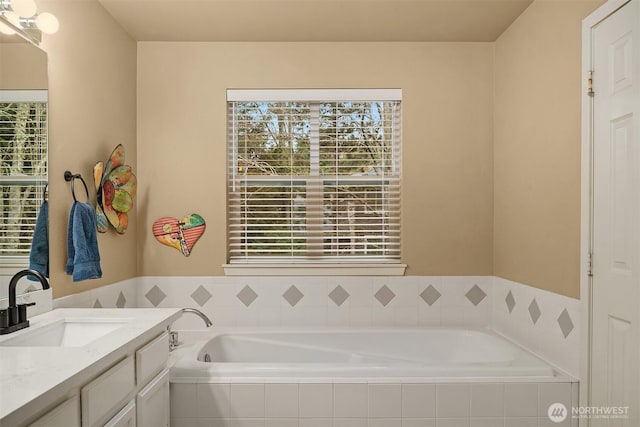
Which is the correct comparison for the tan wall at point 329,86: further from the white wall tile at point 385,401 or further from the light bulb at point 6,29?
the light bulb at point 6,29

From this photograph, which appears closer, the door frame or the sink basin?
the sink basin

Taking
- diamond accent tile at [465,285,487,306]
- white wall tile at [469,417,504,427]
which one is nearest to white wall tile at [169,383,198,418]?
white wall tile at [469,417,504,427]

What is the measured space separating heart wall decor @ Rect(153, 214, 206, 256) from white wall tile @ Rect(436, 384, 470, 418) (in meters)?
1.85

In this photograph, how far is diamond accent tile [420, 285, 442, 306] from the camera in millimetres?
3160

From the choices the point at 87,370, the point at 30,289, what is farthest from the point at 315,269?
the point at 87,370

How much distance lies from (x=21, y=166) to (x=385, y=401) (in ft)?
6.18

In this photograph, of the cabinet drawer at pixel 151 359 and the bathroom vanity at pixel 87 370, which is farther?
the cabinet drawer at pixel 151 359

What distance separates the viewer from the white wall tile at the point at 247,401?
2148 mm

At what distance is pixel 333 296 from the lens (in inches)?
124

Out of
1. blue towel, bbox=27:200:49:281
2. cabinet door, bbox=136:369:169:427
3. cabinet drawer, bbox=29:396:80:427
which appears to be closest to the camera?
cabinet drawer, bbox=29:396:80:427

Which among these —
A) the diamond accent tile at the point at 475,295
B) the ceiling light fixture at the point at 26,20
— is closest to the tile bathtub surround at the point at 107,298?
the ceiling light fixture at the point at 26,20

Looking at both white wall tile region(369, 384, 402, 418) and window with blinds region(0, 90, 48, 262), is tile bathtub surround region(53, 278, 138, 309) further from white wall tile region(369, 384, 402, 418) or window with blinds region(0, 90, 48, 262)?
white wall tile region(369, 384, 402, 418)

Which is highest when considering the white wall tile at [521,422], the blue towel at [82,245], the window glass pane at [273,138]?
the window glass pane at [273,138]

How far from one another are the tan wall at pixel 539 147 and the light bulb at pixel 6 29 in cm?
249
